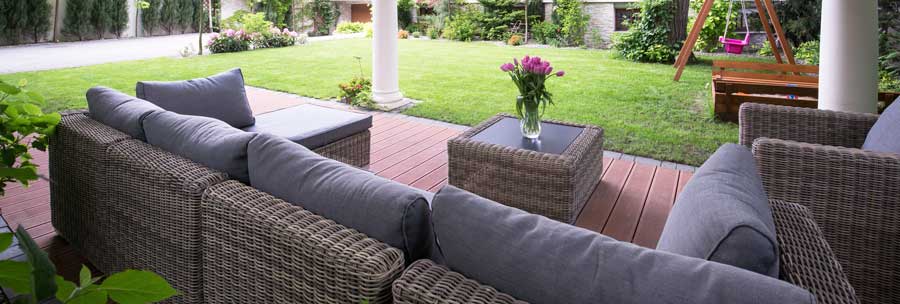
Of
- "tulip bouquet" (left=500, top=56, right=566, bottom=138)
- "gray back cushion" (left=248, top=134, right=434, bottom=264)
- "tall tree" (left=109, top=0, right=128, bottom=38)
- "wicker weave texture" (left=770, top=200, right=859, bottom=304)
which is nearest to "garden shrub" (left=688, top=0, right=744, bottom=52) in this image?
"tulip bouquet" (left=500, top=56, right=566, bottom=138)

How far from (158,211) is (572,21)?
1213cm

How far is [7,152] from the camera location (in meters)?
1.31

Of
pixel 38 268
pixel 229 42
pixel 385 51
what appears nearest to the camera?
pixel 38 268

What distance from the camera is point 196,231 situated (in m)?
1.85

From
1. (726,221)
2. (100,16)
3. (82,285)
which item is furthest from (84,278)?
(100,16)

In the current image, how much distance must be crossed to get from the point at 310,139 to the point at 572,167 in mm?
1503

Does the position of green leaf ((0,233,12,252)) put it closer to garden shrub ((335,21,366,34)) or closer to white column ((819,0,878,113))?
white column ((819,0,878,113))

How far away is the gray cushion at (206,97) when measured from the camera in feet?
10.3

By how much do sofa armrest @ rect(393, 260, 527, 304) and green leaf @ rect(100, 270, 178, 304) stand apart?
0.82 m

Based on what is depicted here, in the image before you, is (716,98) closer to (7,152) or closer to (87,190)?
(87,190)

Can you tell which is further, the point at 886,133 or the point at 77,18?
the point at 77,18

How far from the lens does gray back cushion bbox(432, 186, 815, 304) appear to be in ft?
3.18

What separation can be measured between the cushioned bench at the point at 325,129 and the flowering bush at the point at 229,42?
8.37 m

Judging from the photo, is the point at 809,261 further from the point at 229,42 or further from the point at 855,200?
the point at 229,42
